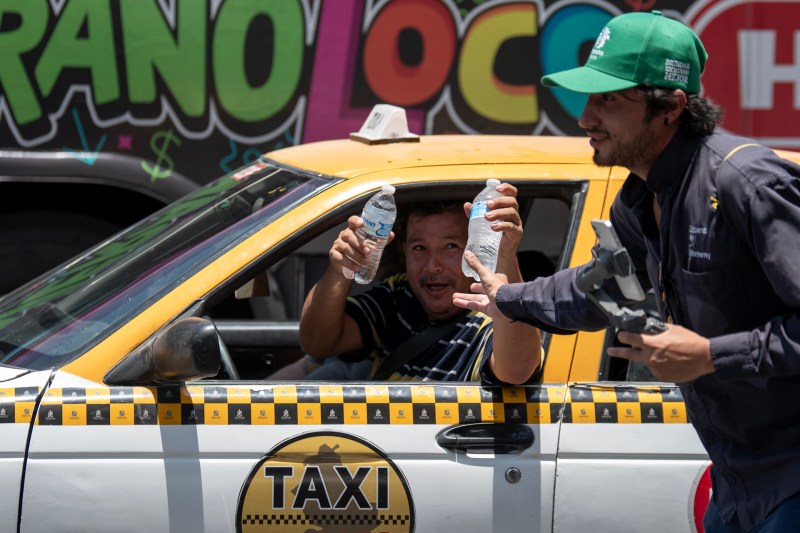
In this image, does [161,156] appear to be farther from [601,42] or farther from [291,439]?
[601,42]

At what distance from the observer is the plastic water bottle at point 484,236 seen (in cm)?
303

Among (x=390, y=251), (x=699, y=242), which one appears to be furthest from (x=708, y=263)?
(x=390, y=251)

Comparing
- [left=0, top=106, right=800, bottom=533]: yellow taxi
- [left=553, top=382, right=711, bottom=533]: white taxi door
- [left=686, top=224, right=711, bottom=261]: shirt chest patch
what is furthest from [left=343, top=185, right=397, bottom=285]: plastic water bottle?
[left=686, top=224, right=711, bottom=261]: shirt chest patch

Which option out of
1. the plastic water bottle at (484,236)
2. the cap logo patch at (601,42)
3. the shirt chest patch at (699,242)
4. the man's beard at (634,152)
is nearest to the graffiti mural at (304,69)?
the plastic water bottle at (484,236)

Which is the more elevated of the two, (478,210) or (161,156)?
(478,210)

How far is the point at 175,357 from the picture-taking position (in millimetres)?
2834

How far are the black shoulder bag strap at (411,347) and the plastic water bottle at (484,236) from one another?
400mm

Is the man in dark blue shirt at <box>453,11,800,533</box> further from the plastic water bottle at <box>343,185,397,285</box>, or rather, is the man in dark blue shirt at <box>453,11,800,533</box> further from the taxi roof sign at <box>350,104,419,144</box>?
the taxi roof sign at <box>350,104,419,144</box>

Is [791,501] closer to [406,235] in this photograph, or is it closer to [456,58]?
[406,235]

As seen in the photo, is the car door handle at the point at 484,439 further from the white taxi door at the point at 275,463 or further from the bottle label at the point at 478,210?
the bottle label at the point at 478,210

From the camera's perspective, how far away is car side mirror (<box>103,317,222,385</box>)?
2814 mm

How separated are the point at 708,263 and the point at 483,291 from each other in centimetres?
69

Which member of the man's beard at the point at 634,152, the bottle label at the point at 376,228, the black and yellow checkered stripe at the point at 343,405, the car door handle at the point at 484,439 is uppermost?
the man's beard at the point at 634,152

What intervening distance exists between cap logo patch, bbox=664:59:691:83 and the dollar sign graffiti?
424 centimetres
